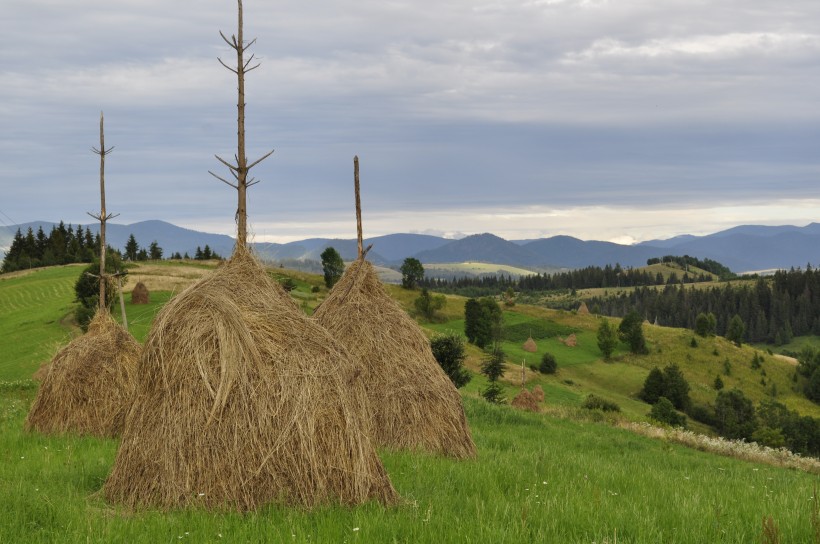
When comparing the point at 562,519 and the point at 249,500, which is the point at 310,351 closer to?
the point at 249,500

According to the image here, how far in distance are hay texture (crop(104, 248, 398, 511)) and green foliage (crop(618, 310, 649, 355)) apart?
434 feet

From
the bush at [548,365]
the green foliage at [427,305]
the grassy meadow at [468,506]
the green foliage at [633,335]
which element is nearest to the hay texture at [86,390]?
the grassy meadow at [468,506]

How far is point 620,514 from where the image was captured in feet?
27.2

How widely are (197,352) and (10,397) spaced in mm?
24929

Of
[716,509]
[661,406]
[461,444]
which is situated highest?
[716,509]

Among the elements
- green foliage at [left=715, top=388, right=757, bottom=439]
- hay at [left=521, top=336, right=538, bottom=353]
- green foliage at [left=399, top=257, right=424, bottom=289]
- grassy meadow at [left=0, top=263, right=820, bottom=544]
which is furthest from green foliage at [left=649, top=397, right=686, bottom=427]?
grassy meadow at [left=0, top=263, right=820, bottom=544]

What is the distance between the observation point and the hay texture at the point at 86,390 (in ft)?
56.6

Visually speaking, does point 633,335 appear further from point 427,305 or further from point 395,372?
point 395,372

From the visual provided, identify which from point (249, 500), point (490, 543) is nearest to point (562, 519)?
point (490, 543)

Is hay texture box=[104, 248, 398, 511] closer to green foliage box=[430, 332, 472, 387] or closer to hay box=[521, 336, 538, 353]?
green foliage box=[430, 332, 472, 387]

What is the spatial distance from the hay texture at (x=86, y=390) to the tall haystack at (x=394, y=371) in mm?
5696

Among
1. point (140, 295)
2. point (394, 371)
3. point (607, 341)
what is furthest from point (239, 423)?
A: point (607, 341)

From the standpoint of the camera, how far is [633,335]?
133875mm

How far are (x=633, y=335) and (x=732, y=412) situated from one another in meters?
38.1
